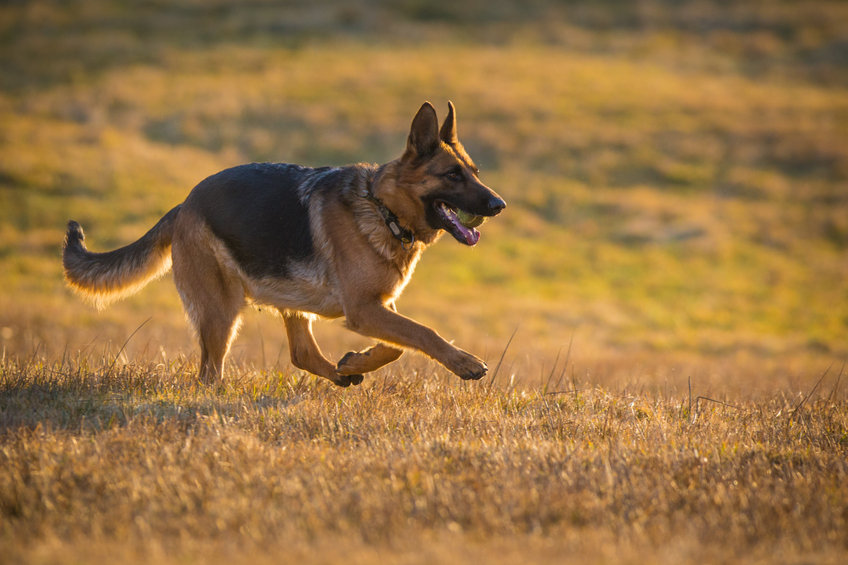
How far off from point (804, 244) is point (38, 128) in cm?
2617

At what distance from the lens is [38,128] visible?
28.4 meters

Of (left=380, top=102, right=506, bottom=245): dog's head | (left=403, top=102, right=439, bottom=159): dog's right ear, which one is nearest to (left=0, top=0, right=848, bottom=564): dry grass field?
(left=380, top=102, right=506, bottom=245): dog's head

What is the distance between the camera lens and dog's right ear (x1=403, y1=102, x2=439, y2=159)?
6121mm

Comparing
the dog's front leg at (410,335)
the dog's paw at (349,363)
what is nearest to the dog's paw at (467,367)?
the dog's front leg at (410,335)

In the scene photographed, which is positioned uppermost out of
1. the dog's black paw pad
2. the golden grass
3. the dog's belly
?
the dog's belly

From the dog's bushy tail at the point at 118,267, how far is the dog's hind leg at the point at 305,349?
1.22 metres

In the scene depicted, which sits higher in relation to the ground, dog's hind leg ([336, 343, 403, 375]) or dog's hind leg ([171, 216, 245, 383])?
dog's hind leg ([171, 216, 245, 383])

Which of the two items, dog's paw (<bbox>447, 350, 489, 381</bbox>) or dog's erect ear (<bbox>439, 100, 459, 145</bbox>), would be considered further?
dog's erect ear (<bbox>439, 100, 459, 145</bbox>)

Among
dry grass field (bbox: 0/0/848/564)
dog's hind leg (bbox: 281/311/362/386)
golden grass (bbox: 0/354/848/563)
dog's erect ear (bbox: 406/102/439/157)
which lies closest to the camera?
golden grass (bbox: 0/354/848/563)

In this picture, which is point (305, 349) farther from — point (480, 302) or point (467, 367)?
point (480, 302)

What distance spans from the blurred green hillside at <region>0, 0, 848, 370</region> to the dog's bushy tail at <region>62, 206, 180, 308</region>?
2.43 metres

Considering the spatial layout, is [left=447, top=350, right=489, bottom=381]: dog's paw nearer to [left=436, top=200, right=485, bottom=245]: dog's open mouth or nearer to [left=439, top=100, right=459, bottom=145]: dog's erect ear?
[left=436, top=200, right=485, bottom=245]: dog's open mouth

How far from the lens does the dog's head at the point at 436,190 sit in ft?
20.4

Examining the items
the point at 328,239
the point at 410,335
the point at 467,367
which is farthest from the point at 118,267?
the point at 467,367
